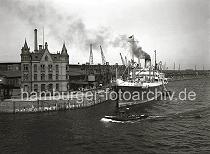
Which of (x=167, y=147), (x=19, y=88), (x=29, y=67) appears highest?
(x=29, y=67)

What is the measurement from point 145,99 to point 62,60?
41103 mm

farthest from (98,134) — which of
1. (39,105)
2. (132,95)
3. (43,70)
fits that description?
(132,95)

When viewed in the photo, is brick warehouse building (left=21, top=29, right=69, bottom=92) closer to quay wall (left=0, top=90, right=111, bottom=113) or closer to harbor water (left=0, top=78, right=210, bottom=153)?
quay wall (left=0, top=90, right=111, bottom=113)

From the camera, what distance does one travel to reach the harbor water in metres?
52.1

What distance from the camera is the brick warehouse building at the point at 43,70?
103419mm

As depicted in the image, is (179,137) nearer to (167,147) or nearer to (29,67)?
(167,147)

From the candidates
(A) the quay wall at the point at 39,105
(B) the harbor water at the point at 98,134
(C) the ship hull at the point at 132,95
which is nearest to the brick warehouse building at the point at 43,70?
(A) the quay wall at the point at 39,105

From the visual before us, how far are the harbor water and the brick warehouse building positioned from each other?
72.0 feet

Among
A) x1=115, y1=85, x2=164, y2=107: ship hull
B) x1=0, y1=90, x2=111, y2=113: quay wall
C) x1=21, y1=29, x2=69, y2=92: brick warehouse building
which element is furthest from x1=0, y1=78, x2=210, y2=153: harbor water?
x1=115, y1=85, x2=164, y2=107: ship hull

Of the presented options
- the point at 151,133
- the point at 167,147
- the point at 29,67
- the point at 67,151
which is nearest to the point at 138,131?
the point at 151,133

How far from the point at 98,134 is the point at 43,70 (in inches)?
2097

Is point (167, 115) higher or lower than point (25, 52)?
lower

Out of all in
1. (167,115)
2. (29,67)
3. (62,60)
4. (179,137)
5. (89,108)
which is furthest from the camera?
(62,60)

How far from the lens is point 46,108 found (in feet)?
292
